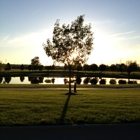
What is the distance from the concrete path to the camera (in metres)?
6.71

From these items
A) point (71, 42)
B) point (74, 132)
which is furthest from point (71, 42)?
point (74, 132)

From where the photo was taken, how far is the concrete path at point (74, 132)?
671 cm

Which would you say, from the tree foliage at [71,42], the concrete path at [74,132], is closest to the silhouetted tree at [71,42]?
the tree foliage at [71,42]

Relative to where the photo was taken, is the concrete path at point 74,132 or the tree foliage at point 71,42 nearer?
the concrete path at point 74,132

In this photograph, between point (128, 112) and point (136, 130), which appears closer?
point (136, 130)

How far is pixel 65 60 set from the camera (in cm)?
1959

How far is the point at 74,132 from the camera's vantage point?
23.8ft

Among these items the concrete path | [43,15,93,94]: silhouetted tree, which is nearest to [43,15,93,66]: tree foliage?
[43,15,93,94]: silhouetted tree

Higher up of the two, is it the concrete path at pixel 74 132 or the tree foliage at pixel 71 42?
the tree foliage at pixel 71 42

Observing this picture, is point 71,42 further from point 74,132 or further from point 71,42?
point 74,132

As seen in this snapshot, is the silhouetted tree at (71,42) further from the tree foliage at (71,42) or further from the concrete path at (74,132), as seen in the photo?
the concrete path at (74,132)

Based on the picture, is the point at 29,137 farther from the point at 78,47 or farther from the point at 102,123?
the point at 78,47

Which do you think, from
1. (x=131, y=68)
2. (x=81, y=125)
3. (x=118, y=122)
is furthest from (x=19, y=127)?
(x=131, y=68)

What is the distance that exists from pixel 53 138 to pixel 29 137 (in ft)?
2.19
